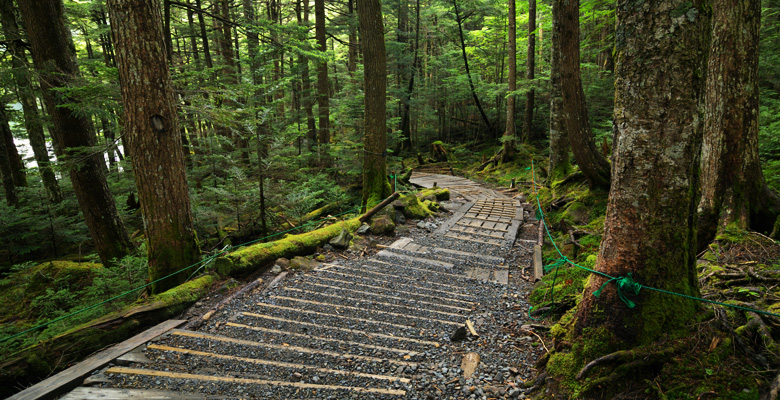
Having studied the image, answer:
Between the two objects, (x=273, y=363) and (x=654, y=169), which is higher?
(x=654, y=169)

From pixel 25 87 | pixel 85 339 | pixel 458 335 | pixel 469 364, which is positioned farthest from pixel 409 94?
pixel 85 339

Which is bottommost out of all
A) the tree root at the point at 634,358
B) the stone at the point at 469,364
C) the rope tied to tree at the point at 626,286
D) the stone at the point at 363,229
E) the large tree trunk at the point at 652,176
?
the stone at the point at 469,364

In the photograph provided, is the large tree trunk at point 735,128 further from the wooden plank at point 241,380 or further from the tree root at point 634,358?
the wooden plank at point 241,380

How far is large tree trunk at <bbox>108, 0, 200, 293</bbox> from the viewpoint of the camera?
167 inches

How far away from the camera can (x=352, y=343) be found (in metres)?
3.41

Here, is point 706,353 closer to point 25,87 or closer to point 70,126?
point 70,126

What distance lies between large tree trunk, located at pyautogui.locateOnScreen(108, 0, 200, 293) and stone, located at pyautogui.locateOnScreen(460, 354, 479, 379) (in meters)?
4.02

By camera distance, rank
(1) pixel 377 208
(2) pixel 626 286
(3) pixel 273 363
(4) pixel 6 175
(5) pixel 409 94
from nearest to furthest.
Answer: (2) pixel 626 286
(3) pixel 273 363
(1) pixel 377 208
(4) pixel 6 175
(5) pixel 409 94

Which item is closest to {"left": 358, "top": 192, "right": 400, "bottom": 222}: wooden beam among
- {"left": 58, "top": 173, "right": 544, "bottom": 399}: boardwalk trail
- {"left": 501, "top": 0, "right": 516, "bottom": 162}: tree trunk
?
{"left": 58, "top": 173, "right": 544, "bottom": 399}: boardwalk trail

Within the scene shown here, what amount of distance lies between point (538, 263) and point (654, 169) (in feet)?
11.7

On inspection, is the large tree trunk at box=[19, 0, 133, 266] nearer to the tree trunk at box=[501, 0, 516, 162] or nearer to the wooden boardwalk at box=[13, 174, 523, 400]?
the wooden boardwalk at box=[13, 174, 523, 400]

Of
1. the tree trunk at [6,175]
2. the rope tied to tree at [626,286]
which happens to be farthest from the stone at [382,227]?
the tree trunk at [6,175]

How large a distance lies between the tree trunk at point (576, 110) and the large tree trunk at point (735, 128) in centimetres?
255

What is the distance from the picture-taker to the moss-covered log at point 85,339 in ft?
9.18
